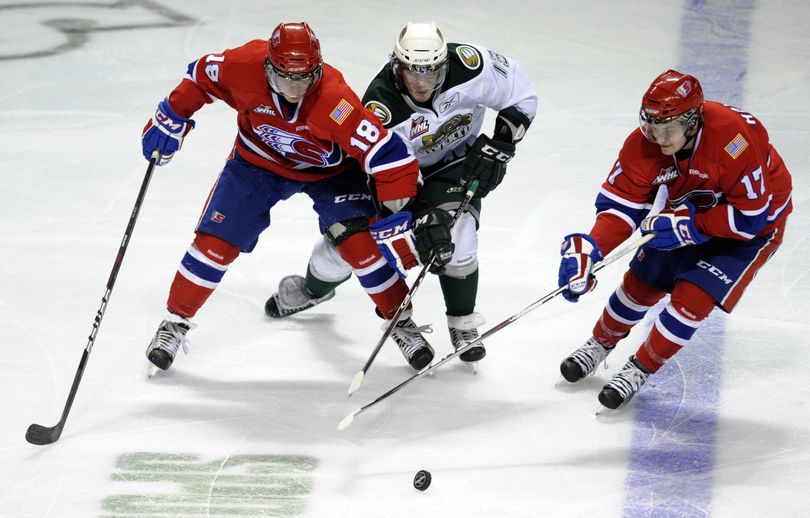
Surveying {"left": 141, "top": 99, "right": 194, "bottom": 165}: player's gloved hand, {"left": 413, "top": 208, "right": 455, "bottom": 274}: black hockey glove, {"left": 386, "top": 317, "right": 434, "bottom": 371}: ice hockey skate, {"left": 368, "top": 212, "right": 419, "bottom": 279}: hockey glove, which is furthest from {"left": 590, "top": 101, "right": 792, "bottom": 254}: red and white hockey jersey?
{"left": 141, "top": 99, "right": 194, "bottom": 165}: player's gloved hand

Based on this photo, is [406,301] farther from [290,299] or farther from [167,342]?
[167,342]

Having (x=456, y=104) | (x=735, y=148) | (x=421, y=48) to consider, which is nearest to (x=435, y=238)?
(x=456, y=104)

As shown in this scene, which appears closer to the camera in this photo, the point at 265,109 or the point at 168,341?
the point at 265,109

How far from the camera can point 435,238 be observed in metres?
3.38

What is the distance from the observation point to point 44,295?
13.0 feet

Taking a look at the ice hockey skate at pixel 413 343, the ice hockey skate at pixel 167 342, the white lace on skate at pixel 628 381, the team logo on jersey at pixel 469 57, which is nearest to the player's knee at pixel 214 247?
the ice hockey skate at pixel 167 342

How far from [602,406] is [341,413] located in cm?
81

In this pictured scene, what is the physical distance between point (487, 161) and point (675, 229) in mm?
659

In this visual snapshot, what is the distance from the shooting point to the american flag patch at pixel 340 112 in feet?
10.6

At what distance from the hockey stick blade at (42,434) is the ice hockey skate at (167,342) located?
42 cm

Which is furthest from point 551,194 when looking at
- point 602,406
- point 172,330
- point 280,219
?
point 172,330

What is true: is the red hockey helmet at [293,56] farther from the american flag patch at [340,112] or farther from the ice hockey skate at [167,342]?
the ice hockey skate at [167,342]

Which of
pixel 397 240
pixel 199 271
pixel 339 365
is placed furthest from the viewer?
pixel 339 365

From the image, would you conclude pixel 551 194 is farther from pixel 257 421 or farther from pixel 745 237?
pixel 257 421
